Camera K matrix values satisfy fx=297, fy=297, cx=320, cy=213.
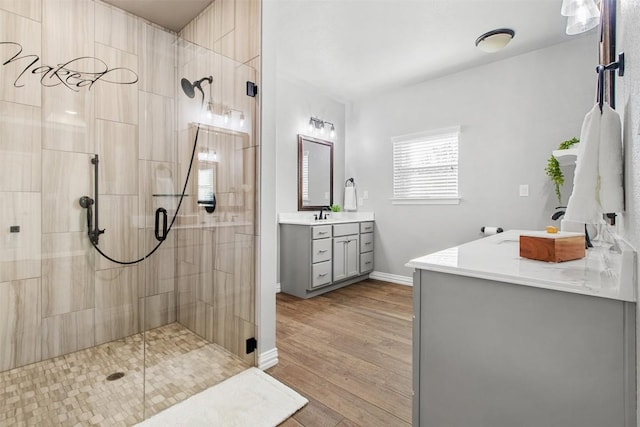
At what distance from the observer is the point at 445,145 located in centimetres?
363

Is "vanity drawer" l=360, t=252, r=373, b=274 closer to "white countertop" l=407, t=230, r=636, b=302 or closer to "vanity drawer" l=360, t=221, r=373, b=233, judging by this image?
"vanity drawer" l=360, t=221, r=373, b=233

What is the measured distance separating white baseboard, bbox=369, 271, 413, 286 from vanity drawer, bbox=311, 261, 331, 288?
37.9 inches

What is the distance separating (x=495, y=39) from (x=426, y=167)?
1.53 meters

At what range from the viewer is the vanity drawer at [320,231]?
10.9ft

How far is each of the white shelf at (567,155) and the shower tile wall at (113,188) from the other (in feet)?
8.05

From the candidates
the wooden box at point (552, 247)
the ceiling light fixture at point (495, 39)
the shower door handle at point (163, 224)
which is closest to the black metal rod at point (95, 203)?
the shower door handle at point (163, 224)

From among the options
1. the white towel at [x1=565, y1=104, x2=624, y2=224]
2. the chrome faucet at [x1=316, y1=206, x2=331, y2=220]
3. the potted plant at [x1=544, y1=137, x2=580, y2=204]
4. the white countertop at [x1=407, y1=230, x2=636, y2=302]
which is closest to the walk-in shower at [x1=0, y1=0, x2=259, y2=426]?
the white countertop at [x1=407, y1=230, x2=636, y2=302]

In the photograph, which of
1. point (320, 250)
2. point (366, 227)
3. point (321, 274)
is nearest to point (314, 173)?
point (366, 227)

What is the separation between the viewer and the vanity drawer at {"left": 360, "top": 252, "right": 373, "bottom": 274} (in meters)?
4.05

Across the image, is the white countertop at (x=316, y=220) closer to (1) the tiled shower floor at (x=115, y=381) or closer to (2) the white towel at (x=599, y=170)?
(1) the tiled shower floor at (x=115, y=381)

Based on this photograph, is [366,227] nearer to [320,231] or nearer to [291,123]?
[320,231]

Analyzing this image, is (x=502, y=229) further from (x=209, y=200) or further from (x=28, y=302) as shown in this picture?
(x=28, y=302)

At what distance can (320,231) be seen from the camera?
134 inches

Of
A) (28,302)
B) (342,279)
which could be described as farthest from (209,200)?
(342,279)
